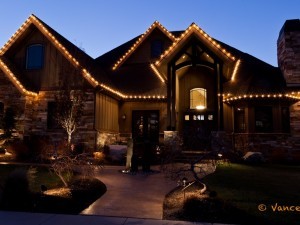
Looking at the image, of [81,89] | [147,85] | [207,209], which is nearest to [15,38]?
[81,89]

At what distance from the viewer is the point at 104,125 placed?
16156 millimetres

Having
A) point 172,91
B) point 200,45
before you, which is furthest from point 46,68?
point 200,45

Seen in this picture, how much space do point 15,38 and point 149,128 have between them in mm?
9467

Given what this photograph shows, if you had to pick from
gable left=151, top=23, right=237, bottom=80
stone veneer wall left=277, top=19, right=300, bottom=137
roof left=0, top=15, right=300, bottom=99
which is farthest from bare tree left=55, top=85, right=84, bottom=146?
stone veneer wall left=277, top=19, right=300, bottom=137

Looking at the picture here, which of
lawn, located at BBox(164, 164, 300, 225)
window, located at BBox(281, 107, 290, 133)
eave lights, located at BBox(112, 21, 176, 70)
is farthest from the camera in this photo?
eave lights, located at BBox(112, 21, 176, 70)

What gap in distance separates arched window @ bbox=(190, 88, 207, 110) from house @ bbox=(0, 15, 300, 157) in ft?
0.20

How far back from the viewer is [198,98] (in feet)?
58.8

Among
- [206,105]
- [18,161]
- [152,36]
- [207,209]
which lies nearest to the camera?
[207,209]

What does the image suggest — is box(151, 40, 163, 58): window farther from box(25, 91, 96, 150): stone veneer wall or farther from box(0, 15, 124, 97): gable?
box(25, 91, 96, 150): stone veneer wall

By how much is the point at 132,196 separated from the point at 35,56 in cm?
1284

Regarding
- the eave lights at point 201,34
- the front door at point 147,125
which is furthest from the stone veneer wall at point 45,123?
the eave lights at point 201,34

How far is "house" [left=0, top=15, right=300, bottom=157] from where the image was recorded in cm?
1507

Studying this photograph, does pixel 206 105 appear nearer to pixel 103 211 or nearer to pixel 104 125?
pixel 104 125

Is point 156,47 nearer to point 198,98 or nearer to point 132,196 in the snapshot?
point 198,98
